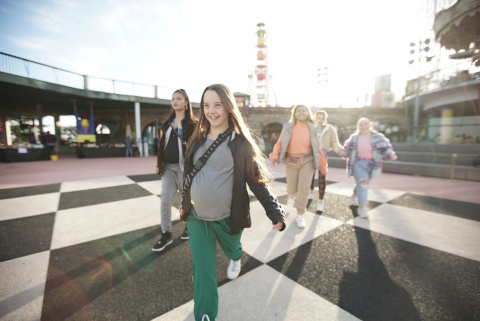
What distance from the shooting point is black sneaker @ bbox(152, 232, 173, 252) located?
7.77ft

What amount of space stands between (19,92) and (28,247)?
14.8 metres

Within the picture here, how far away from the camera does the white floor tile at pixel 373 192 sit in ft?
14.8

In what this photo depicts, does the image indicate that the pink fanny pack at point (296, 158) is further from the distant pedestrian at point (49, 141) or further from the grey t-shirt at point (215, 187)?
the distant pedestrian at point (49, 141)

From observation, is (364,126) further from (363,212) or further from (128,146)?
(128,146)

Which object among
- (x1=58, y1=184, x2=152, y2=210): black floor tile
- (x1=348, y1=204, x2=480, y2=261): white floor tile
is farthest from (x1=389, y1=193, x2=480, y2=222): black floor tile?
(x1=58, y1=184, x2=152, y2=210): black floor tile

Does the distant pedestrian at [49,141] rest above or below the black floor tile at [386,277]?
above

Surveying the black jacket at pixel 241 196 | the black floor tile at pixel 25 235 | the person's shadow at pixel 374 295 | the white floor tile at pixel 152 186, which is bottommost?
the person's shadow at pixel 374 295

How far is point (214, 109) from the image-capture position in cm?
143

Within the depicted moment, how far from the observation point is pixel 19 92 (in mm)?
11953

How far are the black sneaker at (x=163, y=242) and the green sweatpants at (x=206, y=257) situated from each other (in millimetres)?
1221

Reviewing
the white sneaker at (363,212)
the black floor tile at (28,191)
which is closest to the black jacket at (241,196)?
the white sneaker at (363,212)

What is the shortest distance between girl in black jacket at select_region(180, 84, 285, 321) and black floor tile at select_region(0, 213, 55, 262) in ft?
7.37

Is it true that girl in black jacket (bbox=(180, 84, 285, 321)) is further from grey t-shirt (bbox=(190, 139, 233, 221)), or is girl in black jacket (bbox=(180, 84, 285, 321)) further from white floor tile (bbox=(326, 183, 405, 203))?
white floor tile (bbox=(326, 183, 405, 203))

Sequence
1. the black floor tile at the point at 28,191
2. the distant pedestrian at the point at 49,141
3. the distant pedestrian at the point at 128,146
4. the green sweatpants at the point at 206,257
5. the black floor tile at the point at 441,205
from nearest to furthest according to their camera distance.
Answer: the green sweatpants at the point at 206,257 → the black floor tile at the point at 441,205 → the black floor tile at the point at 28,191 → the distant pedestrian at the point at 49,141 → the distant pedestrian at the point at 128,146
